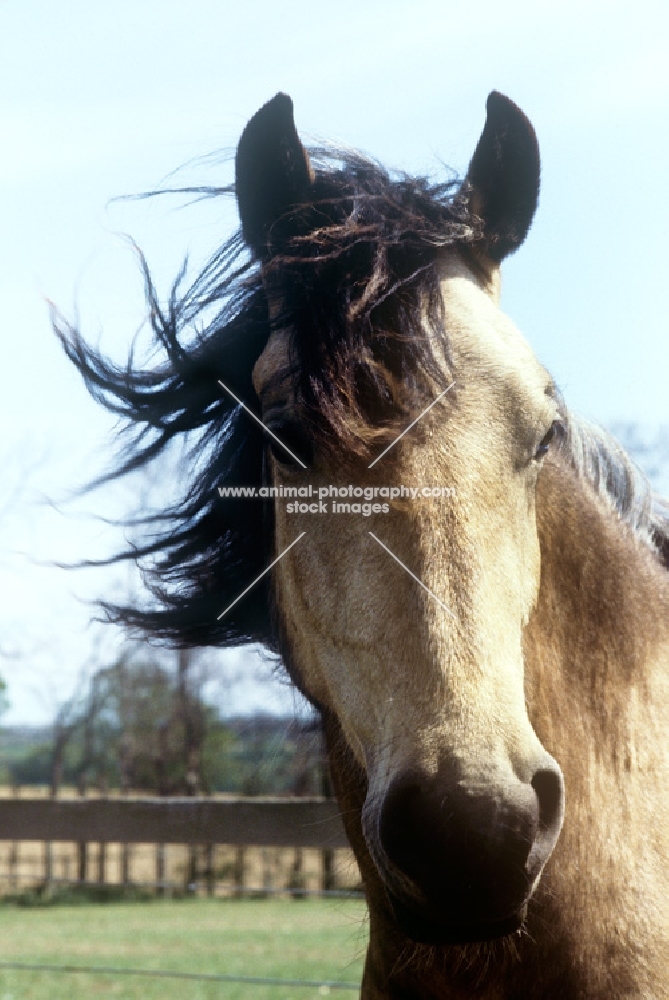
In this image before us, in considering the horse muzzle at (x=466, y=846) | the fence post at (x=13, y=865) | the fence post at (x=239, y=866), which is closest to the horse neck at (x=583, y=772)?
the horse muzzle at (x=466, y=846)

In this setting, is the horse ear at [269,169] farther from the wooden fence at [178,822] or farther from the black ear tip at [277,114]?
the wooden fence at [178,822]

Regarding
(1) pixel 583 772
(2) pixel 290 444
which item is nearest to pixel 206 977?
(1) pixel 583 772

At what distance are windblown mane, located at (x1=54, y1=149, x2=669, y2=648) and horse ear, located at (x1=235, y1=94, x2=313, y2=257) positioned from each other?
2.4 inches

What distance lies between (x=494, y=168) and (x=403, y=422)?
89cm

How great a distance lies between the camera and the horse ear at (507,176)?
7.34ft

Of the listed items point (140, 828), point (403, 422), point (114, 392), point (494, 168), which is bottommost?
point (140, 828)

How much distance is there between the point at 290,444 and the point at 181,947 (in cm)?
1139

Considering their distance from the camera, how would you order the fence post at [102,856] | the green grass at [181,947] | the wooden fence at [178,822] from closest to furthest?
the wooden fence at [178,822]
the green grass at [181,947]
the fence post at [102,856]

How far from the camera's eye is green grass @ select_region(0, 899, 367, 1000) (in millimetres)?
8297

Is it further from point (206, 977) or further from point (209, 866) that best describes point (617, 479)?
point (209, 866)

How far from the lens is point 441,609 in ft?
5.08

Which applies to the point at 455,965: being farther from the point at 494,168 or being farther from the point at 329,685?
the point at 494,168

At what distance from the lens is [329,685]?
1858mm

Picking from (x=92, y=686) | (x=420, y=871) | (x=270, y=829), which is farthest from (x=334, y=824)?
(x=92, y=686)
